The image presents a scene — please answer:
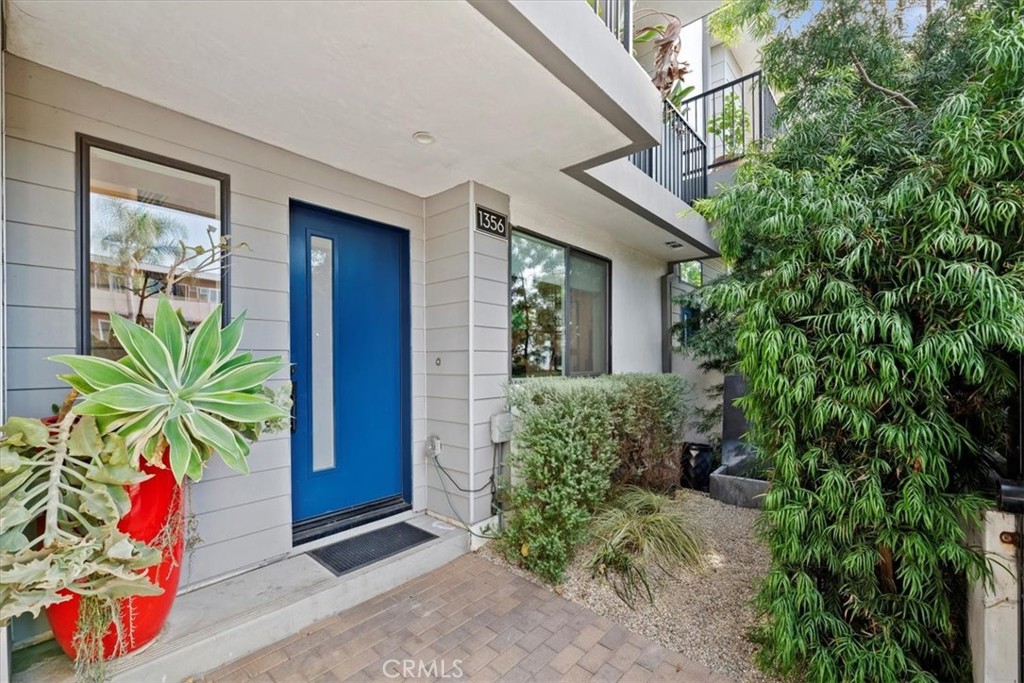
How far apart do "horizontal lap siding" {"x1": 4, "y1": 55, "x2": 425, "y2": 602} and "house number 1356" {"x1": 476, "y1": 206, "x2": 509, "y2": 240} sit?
652 millimetres

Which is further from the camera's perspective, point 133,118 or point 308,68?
point 133,118

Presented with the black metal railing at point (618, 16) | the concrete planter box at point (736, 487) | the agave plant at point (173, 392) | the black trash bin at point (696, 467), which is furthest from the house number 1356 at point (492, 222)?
the black trash bin at point (696, 467)

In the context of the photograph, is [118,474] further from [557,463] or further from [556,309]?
[556,309]

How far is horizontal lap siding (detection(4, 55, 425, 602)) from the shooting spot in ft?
6.76

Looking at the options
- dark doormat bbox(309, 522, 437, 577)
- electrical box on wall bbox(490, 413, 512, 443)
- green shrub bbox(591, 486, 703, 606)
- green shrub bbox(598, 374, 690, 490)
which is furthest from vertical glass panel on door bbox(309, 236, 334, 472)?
green shrub bbox(598, 374, 690, 490)

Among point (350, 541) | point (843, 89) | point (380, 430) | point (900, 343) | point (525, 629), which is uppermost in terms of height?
point (843, 89)

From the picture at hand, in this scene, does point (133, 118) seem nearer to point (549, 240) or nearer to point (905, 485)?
point (549, 240)

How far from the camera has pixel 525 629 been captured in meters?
2.47

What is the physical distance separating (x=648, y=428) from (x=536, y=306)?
1.76 m

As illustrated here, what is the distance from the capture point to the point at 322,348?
3240mm

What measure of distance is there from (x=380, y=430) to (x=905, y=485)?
10.7ft

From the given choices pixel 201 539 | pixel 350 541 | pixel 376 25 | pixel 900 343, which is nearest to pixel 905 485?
pixel 900 343

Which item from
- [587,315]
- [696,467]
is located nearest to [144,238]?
[587,315]

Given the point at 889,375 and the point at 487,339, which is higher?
the point at 487,339
